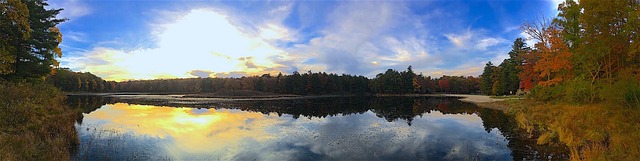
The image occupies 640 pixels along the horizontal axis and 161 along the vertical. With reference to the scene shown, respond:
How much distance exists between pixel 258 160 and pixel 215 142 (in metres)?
5.24

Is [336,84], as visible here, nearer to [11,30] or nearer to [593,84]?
[593,84]

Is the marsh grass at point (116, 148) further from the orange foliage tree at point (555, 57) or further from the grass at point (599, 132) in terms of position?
the orange foliage tree at point (555, 57)

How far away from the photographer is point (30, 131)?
576 inches

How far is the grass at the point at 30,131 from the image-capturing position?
10733mm

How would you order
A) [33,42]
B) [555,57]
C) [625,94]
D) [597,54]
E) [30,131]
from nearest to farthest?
[30,131] < [625,94] < [597,54] < [33,42] < [555,57]

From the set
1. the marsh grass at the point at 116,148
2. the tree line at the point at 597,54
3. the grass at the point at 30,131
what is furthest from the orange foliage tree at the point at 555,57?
the grass at the point at 30,131

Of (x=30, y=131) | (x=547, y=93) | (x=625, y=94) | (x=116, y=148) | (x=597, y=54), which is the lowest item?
(x=116, y=148)

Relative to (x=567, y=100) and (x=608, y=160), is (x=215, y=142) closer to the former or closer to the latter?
(x=608, y=160)

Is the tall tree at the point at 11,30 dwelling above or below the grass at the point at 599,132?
above

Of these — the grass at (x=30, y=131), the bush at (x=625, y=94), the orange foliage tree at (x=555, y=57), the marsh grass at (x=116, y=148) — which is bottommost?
the marsh grass at (x=116, y=148)

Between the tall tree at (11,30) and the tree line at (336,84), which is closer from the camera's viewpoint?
the tall tree at (11,30)

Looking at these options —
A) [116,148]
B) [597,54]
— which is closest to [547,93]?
[597,54]

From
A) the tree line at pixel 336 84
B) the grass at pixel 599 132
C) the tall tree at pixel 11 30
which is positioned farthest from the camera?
the tree line at pixel 336 84

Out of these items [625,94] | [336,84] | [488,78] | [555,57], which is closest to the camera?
[625,94]
